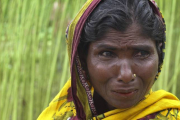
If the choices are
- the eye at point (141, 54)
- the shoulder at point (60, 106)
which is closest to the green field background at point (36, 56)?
the shoulder at point (60, 106)

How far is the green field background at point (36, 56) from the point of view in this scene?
6.71 ft

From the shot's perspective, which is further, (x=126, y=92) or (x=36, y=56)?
(x=36, y=56)

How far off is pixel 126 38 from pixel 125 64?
0.30 feet

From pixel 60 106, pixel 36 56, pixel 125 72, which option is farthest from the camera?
pixel 36 56

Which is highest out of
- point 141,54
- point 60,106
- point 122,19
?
point 122,19

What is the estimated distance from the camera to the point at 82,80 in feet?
4.40

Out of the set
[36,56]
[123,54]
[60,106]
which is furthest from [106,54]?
[36,56]

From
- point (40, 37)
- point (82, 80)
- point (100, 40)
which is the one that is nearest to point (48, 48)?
point (40, 37)

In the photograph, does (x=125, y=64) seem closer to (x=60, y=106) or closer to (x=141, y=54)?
(x=141, y=54)

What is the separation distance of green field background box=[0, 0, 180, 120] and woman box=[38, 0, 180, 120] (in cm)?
74

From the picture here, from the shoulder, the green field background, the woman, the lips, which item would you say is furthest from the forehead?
the green field background

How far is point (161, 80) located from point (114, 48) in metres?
0.88

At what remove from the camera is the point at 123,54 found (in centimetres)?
116

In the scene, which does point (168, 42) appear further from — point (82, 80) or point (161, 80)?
point (82, 80)
